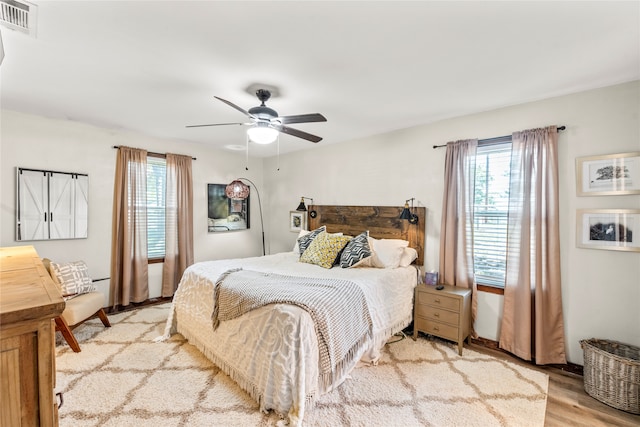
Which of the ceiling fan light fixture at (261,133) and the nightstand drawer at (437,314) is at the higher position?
the ceiling fan light fixture at (261,133)

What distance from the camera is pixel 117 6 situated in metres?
1.53

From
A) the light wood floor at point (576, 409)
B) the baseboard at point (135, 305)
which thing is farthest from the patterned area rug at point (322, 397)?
the baseboard at point (135, 305)

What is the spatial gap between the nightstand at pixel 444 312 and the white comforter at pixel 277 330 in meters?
0.13

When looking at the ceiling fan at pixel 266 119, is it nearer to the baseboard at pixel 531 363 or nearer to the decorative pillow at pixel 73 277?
the decorative pillow at pixel 73 277

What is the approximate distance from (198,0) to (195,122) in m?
2.21

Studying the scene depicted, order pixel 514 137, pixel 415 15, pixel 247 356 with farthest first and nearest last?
pixel 514 137 → pixel 247 356 → pixel 415 15

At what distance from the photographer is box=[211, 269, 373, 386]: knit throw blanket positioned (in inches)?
80.4

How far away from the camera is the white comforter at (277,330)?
74.4 inches

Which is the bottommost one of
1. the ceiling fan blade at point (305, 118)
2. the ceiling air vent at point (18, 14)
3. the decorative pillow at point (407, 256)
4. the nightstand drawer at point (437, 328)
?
the nightstand drawer at point (437, 328)

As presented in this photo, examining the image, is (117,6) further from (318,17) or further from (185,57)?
(318,17)

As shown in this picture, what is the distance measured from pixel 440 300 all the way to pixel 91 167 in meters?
4.57

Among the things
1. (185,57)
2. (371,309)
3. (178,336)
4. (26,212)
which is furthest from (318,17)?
(26,212)

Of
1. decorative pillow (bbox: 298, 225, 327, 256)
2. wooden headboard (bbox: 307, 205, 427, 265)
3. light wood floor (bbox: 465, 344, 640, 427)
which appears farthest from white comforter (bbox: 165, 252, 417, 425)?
light wood floor (bbox: 465, 344, 640, 427)

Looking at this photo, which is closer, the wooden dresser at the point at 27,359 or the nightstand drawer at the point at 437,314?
the wooden dresser at the point at 27,359
